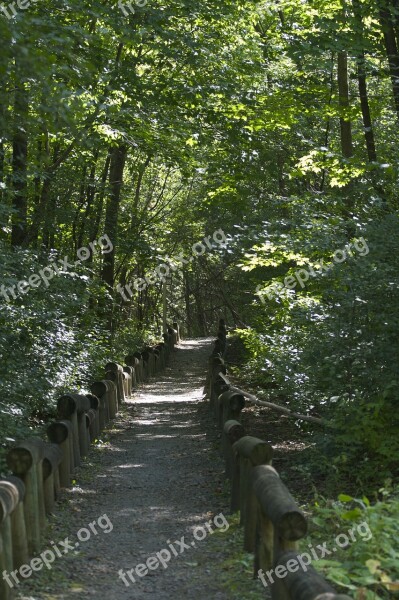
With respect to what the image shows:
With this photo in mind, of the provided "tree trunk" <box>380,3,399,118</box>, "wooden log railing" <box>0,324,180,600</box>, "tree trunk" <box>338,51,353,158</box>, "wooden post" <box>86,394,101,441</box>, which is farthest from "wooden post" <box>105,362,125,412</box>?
"tree trunk" <box>380,3,399,118</box>

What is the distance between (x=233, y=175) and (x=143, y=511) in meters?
10.7

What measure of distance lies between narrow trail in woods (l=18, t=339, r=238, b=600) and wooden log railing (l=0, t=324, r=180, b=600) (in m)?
0.25

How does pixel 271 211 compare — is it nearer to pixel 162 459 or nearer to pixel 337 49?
pixel 337 49

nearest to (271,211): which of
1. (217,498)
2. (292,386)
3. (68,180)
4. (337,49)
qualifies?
(68,180)

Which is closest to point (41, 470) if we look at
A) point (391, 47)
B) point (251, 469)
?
point (251, 469)

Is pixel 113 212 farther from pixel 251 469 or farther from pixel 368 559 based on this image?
pixel 368 559

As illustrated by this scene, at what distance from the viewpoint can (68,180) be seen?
789 inches

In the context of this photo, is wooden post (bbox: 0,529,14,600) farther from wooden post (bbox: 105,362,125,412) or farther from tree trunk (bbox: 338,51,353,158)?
tree trunk (bbox: 338,51,353,158)

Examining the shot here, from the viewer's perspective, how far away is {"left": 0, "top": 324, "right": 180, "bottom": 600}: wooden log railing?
5.85m

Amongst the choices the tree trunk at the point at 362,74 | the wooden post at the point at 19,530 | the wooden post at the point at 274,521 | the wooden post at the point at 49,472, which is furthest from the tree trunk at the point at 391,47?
the wooden post at the point at 19,530

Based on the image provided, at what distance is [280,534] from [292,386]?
6.44 metres

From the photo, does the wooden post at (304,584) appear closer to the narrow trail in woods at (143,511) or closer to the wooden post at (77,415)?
the narrow trail in woods at (143,511)

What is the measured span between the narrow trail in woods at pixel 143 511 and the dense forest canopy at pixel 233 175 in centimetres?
137

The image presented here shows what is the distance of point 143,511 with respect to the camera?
29.9 feet
